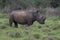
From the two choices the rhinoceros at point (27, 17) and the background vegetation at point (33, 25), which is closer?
the background vegetation at point (33, 25)

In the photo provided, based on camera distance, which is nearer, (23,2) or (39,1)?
(23,2)

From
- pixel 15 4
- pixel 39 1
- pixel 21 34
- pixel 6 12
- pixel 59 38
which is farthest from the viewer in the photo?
pixel 39 1

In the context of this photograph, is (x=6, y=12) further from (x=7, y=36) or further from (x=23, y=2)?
(x=7, y=36)

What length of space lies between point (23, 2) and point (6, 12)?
2.47 metres

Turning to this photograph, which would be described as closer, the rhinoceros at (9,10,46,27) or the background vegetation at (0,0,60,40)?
the background vegetation at (0,0,60,40)

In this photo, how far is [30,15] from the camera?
10414mm

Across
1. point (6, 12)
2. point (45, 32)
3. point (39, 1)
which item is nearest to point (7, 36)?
point (45, 32)

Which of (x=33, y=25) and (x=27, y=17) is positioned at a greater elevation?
(x=27, y=17)

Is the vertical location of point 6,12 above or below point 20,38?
below

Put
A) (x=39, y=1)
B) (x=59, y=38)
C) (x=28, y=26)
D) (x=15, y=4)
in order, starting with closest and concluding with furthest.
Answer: (x=59, y=38) < (x=28, y=26) < (x=15, y=4) < (x=39, y=1)

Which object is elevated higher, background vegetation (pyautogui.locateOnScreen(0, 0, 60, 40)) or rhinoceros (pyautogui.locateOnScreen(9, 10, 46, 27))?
rhinoceros (pyautogui.locateOnScreen(9, 10, 46, 27))

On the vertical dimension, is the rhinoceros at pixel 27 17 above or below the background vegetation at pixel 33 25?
above

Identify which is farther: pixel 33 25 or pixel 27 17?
pixel 33 25

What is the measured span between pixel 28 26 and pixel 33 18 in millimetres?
456
